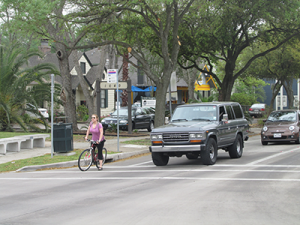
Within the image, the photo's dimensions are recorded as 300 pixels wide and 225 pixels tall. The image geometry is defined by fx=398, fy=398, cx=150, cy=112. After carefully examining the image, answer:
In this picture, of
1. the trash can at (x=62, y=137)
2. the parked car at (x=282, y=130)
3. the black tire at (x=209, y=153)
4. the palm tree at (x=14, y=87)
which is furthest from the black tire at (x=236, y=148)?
the palm tree at (x=14, y=87)

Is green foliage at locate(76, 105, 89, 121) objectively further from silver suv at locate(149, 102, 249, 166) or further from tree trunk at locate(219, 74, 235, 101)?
silver suv at locate(149, 102, 249, 166)

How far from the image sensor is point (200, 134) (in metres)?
12.0

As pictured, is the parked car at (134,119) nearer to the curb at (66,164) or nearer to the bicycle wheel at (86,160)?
the curb at (66,164)

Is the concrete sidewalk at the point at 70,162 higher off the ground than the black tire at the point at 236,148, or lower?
lower

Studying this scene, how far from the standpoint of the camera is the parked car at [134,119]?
84.6 ft

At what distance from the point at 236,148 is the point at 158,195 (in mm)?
6975

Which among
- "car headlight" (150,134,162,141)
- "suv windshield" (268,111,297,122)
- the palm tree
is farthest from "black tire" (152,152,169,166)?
the palm tree

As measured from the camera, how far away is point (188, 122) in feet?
42.8

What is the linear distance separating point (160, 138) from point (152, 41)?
45.5ft

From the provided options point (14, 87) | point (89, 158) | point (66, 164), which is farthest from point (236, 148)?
point (14, 87)

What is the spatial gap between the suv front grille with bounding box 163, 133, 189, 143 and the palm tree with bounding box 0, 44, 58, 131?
1208 cm

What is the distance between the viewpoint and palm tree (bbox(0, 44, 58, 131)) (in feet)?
72.3

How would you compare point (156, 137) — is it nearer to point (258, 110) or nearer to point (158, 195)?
point (158, 195)

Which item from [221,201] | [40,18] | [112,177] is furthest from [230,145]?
[40,18]
